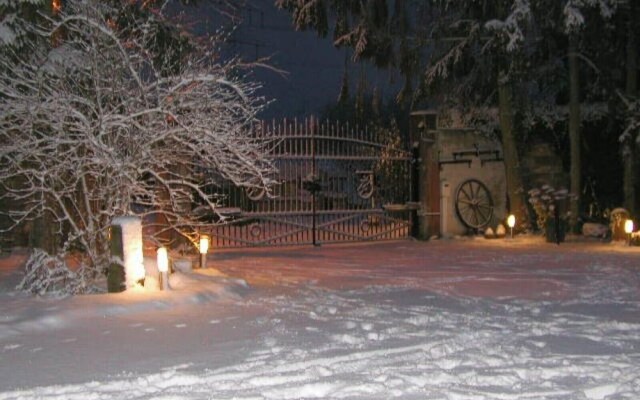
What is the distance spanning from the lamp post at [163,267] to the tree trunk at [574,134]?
10.8 metres

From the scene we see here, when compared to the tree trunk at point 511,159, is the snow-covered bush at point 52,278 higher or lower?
lower

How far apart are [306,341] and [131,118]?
342 centimetres

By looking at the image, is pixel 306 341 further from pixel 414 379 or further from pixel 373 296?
pixel 373 296

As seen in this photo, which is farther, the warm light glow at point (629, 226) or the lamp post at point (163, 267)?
the warm light glow at point (629, 226)

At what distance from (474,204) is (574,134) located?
2732 mm

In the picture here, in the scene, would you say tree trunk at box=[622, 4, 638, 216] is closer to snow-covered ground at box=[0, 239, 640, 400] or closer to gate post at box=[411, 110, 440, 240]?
gate post at box=[411, 110, 440, 240]

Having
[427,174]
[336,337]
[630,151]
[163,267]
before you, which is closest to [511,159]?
[427,174]

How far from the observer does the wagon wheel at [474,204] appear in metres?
17.3

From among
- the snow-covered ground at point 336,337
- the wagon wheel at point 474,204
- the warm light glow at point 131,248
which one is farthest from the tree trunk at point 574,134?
the warm light glow at point 131,248

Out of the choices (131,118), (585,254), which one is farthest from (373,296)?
(585,254)

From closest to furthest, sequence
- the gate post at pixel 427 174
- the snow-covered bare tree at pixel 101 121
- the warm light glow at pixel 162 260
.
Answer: the snow-covered bare tree at pixel 101 121 → the warm light glow at pixel 162 260 → the gate post at pixel 427 174

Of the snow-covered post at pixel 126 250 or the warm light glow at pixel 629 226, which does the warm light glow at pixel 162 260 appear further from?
the warm light glow at pixel 629 226

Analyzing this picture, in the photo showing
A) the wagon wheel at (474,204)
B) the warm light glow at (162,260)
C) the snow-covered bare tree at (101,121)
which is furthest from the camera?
the wagon wheel at (474,204)

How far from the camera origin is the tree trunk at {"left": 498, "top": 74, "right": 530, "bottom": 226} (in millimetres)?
16609
